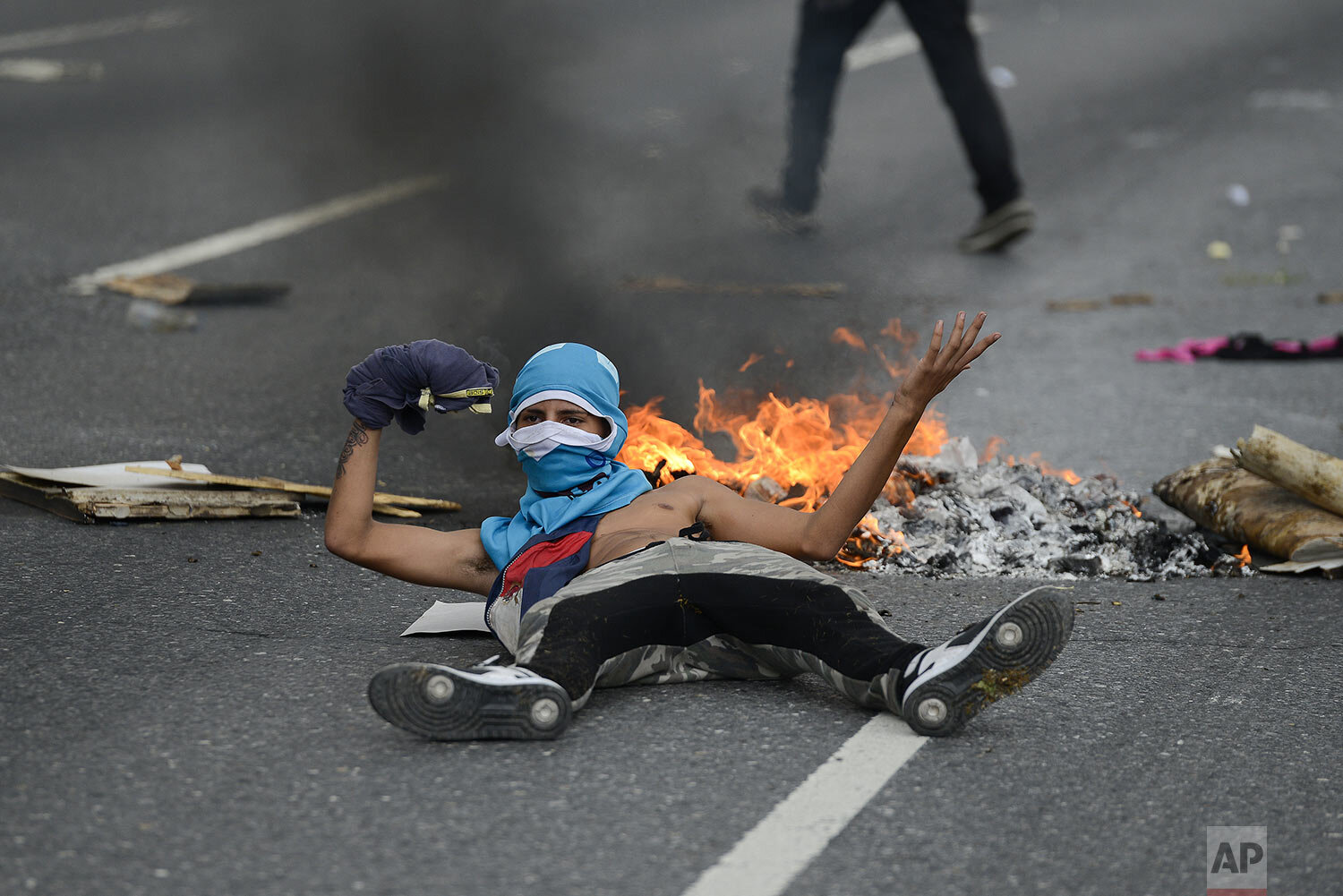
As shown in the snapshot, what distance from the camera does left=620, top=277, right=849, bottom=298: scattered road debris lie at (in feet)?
28.9

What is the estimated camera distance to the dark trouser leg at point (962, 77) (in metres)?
9.21

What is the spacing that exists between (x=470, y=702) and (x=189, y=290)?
5.82 meters

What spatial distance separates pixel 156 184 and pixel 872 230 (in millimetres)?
5079

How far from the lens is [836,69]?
955 cm

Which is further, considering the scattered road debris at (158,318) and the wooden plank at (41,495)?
the scattered road debris at (158,318)

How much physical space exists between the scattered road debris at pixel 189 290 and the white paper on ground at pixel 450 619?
4590 millimetres

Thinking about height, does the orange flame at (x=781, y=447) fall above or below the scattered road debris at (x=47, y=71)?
below

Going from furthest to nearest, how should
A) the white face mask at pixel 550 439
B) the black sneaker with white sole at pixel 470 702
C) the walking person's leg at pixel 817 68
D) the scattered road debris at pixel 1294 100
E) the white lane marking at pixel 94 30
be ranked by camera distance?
the white lane marking at pixel 94 30
the scattered road debris at pixel 1294 100
the walking person's leg at pixel 817 68
the white face mask at pixel 550 439
the black sneaker with white sole at pixel 470 702

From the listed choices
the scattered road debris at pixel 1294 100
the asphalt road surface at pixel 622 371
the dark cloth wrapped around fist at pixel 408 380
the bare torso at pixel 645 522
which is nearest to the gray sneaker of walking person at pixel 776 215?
the asphalt road surface at pixel 622 371

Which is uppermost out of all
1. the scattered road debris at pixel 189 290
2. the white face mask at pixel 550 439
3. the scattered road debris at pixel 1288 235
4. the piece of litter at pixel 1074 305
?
the white face mask at pixel 550 439

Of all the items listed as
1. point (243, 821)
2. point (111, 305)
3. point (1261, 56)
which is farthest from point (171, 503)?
point (1261, 56)

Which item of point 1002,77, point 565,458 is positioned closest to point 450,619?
point 565,458

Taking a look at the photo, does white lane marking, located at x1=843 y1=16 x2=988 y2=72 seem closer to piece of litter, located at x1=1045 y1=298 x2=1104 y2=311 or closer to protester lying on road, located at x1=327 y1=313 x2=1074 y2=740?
piece of litter, located at x1=1045 y1=298 x2=1104 y2=311

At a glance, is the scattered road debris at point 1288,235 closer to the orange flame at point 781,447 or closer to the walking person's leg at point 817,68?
the walking person's leg at point 817,68
